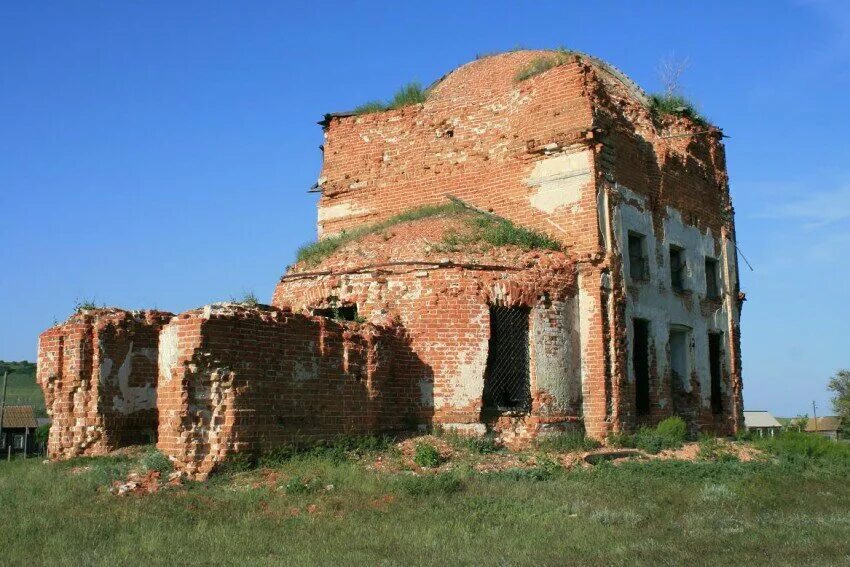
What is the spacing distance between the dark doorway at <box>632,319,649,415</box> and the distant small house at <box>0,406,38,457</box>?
32.4 metres

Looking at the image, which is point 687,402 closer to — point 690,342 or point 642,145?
point 690,342

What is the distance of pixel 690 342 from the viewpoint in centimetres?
1748

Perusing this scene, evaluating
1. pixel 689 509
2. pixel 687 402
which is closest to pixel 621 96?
pixel 687 402

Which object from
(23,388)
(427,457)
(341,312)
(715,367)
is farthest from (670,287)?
(23,388)

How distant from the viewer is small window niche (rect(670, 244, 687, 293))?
17625 millimetres

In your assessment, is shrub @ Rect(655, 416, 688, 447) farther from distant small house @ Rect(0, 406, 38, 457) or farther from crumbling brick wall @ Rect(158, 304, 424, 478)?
distant small house @ Rect(0, 406, 38, 457)

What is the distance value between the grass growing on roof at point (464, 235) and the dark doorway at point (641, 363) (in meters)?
2.54

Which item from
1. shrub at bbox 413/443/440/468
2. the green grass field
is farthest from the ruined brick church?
shrub at bbox 413/443/440/468

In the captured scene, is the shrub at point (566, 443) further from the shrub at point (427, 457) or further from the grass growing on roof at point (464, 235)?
the grass growing on roof at point (464, 235)

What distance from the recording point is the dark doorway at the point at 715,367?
18331mm

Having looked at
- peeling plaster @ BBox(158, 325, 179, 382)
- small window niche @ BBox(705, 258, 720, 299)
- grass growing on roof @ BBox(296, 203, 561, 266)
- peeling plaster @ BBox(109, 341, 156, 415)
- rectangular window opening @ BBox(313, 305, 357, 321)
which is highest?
grass growing on roof @ BBox(296, 203, 561, 266)

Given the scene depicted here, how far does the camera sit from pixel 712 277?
18.9 m

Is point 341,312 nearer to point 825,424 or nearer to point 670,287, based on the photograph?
point 670,287

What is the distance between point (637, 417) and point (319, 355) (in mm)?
6563
